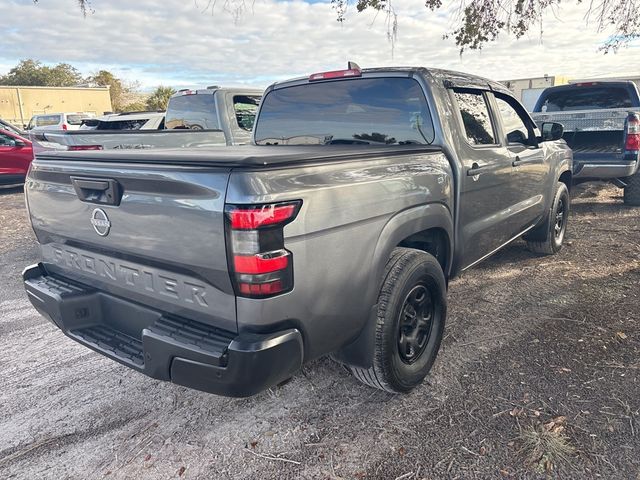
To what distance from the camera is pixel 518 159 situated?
168 inches

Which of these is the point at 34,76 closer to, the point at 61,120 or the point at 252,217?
the point at 61,120

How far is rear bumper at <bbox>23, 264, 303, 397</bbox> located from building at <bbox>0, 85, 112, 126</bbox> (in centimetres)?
4172

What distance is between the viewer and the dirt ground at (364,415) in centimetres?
240

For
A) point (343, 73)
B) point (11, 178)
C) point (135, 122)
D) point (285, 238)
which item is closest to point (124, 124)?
point (135, 122)

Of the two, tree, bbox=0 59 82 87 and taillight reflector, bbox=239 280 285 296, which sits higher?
tree, bbox=0 59 82 87

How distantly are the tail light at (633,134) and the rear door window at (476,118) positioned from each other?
4.37 m

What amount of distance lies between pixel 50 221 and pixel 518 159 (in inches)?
144

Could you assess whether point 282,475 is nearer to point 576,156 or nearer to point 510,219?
point 510,219

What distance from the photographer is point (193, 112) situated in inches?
301

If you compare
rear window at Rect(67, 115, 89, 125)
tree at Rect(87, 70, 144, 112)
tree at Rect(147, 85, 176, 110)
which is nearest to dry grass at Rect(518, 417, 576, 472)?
rear window at Rect(67, 115, 89, 125)

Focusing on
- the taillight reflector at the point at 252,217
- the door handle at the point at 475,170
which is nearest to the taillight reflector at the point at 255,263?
the taillight reflector at the point at 252,217

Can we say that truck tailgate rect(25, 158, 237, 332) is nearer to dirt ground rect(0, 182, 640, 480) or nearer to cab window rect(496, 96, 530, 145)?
dirt ground rect(0, 182, 640, 480)

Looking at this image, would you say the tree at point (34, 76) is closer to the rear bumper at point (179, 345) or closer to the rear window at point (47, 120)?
the rear window at point (47, 120)

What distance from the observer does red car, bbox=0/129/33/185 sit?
10836 mm
